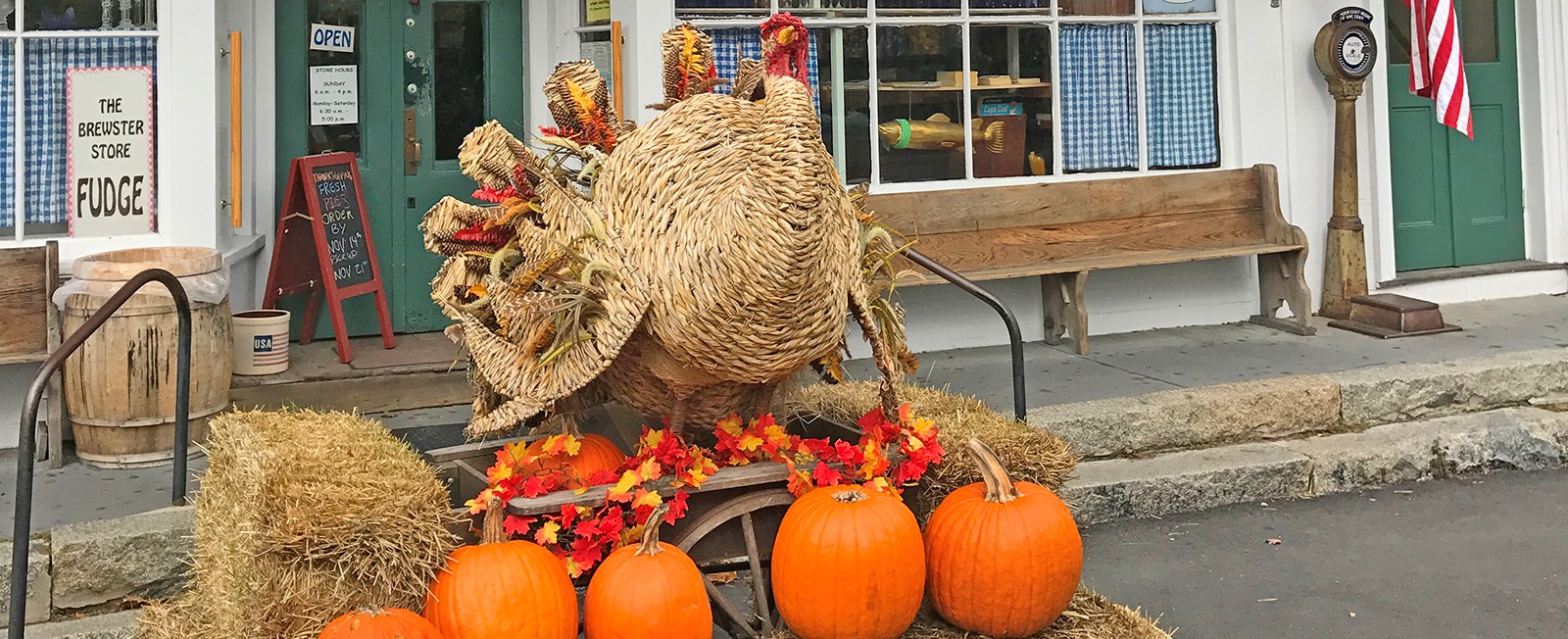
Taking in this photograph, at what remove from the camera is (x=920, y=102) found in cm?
765

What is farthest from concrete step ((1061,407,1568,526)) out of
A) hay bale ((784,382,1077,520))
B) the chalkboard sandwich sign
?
the chalkboard sandwich sign

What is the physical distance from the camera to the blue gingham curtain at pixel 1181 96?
26.9 feet

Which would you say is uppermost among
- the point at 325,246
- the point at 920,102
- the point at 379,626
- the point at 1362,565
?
the point at 920,102

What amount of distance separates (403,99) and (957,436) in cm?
462

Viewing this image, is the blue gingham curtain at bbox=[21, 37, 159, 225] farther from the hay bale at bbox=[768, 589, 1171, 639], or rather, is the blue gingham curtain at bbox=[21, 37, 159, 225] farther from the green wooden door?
the green wooden door

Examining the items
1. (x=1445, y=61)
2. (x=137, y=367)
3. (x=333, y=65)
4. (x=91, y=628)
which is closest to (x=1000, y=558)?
(x=91, y=628)

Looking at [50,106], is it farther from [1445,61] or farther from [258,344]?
[1445,61]

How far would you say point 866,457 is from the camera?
337cm

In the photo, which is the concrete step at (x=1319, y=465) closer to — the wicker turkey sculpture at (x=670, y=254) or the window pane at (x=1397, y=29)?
the wicker turkey sculpture at (x=670, y=254)

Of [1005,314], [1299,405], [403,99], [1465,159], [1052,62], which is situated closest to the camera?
[1005,314]

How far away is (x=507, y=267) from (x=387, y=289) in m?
4.26

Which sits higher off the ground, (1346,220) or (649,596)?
(1346,220)

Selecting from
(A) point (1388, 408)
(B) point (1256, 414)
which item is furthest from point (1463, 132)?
(B) point (1256, 414)

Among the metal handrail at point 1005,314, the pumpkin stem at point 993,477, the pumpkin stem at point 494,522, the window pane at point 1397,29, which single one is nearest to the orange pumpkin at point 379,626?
the pumpkin stem at point 494,522
